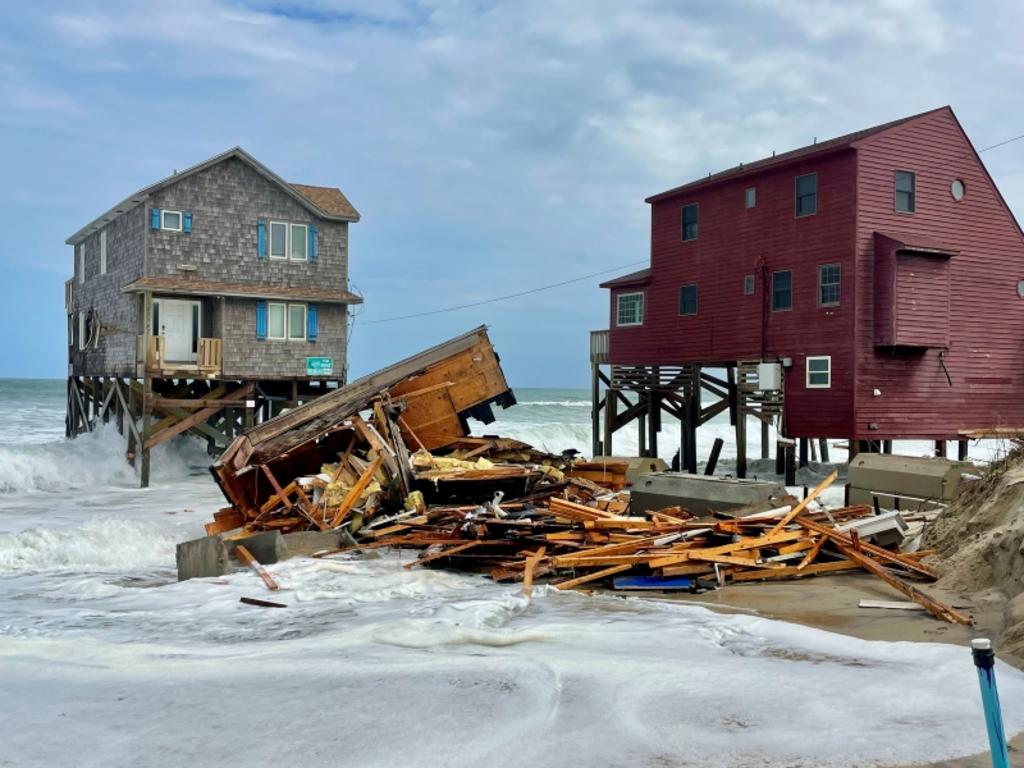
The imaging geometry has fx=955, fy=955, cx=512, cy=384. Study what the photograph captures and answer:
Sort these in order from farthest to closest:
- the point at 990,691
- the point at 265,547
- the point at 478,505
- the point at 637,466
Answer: the point at 637,466 < the point at 478,505 < the point at 265,547 < the point at 990,691

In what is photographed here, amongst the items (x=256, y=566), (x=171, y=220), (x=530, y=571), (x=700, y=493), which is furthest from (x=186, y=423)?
(x=530, y=571)

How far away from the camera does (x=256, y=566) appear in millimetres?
12445

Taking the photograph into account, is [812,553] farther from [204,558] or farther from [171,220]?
[171,220]

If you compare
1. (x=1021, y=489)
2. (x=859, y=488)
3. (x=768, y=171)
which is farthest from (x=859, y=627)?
(x=768, y=171)

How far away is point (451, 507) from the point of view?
49.4 ft

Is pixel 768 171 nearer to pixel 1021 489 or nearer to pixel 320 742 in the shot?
pixel 1021 489

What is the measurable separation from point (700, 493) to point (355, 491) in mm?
5486

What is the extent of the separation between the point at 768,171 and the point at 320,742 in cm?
2511

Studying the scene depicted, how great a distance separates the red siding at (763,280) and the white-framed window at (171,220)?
15365 millimetres

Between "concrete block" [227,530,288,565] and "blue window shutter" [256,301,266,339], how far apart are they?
60.1 ft

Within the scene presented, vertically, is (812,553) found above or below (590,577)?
above

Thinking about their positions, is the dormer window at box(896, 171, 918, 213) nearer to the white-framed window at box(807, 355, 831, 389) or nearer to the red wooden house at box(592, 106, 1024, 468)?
the red wooden house at box(592, 106, 1024, 468)

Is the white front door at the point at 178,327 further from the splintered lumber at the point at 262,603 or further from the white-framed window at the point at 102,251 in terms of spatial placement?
the splintered lumber at the point at 262,603

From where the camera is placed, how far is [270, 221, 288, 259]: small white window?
31.0 m
